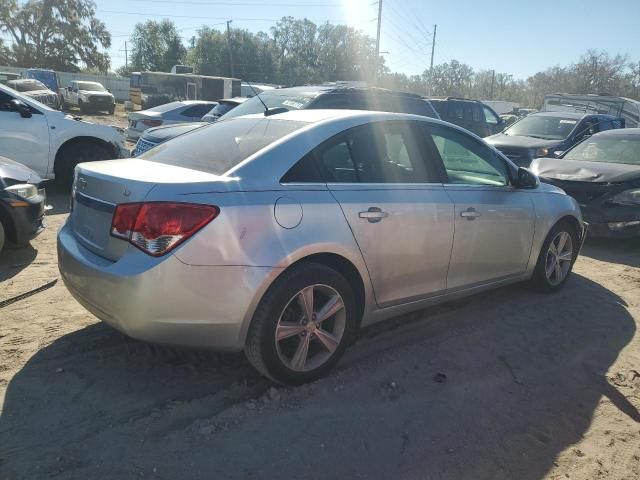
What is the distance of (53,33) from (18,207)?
6959 centimetres

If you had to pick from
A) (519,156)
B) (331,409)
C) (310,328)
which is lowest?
(331,409)

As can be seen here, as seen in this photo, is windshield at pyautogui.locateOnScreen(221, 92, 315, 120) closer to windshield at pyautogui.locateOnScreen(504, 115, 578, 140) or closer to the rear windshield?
the rear windshield

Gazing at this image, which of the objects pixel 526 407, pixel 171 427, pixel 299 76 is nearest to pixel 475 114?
pixel 526 407

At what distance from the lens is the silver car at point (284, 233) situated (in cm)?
264

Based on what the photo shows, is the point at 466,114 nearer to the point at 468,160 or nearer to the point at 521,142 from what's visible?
the point at 521,142

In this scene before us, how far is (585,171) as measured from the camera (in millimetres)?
7328

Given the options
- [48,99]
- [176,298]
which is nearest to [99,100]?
[48,99]

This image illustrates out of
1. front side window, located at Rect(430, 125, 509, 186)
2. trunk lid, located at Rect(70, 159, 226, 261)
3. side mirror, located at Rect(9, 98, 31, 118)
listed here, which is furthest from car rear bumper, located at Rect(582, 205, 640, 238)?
side mirror, located at Rect(9, 98, 31, 118)

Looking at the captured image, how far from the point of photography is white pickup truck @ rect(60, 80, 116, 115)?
32594mm

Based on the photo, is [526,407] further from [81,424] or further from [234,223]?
[81,424]

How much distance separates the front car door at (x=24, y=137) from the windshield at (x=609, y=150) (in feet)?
26.5

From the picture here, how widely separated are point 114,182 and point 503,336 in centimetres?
299

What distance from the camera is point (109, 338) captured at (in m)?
3.54

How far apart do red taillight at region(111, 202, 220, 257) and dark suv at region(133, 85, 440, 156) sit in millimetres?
5411
